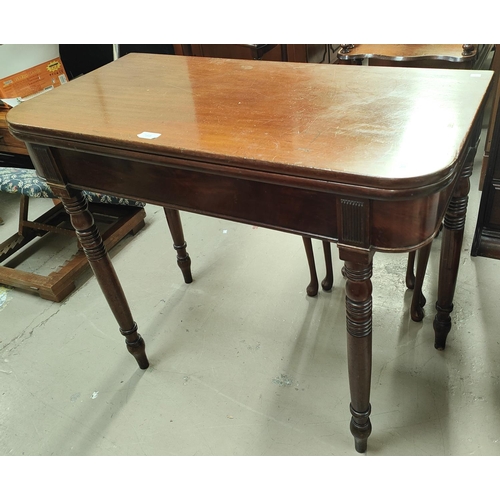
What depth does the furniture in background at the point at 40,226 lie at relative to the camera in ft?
6.84

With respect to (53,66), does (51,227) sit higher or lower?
lower

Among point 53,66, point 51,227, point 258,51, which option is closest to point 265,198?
point 51,227

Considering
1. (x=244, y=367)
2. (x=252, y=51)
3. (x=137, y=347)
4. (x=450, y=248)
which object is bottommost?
(x=244, y=367)

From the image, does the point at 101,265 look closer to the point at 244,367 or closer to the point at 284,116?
the point at 244,367

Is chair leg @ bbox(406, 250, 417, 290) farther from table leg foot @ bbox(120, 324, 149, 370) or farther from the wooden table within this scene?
table leg foot @ bbox(120, 324, 149, 370)

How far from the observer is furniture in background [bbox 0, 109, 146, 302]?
209 cm

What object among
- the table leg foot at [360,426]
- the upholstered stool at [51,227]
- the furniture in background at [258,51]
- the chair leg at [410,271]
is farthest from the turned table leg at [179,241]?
the furniture in background at [258,51]

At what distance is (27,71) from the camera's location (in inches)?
106

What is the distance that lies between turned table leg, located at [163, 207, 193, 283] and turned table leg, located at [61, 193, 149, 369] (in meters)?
0.45

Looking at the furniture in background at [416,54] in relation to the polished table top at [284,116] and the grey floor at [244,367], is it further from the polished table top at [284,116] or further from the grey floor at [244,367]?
the polished table top at [284,116]

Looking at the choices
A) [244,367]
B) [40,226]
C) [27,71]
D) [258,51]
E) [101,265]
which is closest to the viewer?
[101,265]

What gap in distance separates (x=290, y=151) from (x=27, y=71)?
7.74 feet

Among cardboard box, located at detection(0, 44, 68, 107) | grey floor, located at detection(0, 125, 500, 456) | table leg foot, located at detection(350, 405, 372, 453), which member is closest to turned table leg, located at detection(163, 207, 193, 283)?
grey floor, located at detection(0, 125, 500, 456)

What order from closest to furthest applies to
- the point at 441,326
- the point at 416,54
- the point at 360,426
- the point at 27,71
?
1. the point at 360,426
2. the point at 441,326
3. the point at 416,54
4. the point at 27,71
